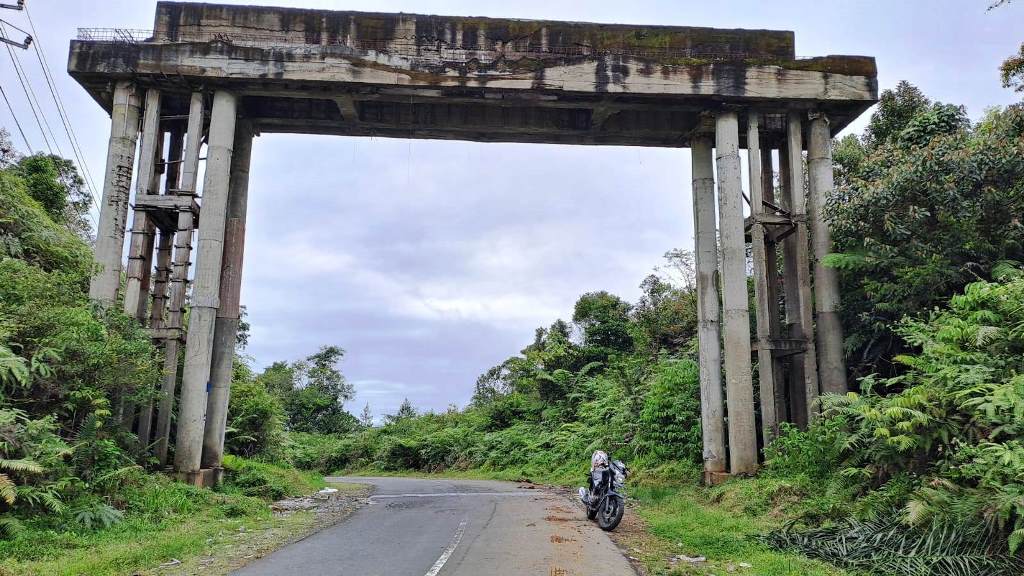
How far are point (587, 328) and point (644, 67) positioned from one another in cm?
1849

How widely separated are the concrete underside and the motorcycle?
877cm

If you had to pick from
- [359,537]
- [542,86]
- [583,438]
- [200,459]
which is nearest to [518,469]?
[583,438]

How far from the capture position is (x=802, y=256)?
1638cm

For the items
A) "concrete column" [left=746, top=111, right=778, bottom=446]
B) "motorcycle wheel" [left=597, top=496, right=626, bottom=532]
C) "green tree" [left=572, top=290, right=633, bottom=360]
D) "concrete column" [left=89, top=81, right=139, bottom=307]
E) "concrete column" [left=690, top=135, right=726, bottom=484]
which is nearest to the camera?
"motorcycle wheel" [left=597, top=496, right=626, bottom=532]

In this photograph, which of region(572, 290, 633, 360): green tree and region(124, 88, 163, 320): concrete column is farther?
region(572, 290, 633, 360): green tree

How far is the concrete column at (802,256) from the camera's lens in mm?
16000

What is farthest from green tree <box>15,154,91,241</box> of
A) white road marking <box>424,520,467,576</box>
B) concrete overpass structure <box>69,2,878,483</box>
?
white road marking <box>424,520,467,576</box>

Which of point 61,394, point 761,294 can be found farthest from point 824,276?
point 61,394

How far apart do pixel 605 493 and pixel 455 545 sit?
3.05 meters

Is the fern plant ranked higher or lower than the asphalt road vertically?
higher

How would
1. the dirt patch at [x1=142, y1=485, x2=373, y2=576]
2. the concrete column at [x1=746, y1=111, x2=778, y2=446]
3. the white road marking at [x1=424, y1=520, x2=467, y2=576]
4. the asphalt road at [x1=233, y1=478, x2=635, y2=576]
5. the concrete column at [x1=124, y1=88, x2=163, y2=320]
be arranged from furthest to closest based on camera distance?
the concrete column at [x1=746, y1=111, x2=778, y2=446]
the concrete column at [x1=124, y1=88, x2=163, y2=320]
the dirt patch at [x1=142, y1=485, x2=373, y2=576]
the asphalt road at [x1=233, y1=478, x2=635, y2=576]
the white road marking at [x1=424, y1=520, x2=467, y2=576]

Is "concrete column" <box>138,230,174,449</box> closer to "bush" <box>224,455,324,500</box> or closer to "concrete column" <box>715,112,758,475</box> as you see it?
"bush" <box>224,455,324,500</box>

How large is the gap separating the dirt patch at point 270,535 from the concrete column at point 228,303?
2242mm

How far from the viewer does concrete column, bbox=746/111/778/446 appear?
15.6m
